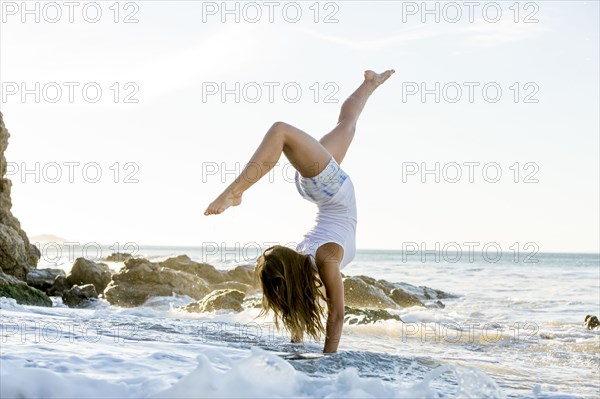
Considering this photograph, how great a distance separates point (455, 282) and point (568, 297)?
11311 mm

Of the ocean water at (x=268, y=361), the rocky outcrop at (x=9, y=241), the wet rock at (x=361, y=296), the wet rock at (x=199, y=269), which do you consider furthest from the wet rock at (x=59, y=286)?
the wet rock at (x=361, y=296)

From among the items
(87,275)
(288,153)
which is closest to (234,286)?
(87,275)

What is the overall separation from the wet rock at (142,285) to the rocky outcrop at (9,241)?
2.33 m

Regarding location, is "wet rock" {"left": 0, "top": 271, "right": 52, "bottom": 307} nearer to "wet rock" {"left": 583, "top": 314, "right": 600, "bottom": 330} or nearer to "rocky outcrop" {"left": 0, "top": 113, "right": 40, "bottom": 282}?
"rocky outcrop" {"left": 0, "top": 113, "right": 40, "bottom": 282}

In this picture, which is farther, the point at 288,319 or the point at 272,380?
the point at 288,319

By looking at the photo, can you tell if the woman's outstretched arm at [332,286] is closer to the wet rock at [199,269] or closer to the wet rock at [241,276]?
the wet rock at [199,269]

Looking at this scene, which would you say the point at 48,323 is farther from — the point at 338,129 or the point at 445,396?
the point at 445,396

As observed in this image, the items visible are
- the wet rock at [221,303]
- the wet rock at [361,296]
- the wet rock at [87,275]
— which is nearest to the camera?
the wet rock at [221,303]

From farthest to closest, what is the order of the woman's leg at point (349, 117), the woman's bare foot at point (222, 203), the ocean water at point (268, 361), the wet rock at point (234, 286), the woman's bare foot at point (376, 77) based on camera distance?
the wet rock at point (234, 286), the woman's bare foot at point (376, 77), the woman's leg at point (349, 117), the woman's bare foot at point (222, 203), the ocean water at point (268, 361)

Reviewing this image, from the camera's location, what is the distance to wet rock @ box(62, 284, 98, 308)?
13367mm

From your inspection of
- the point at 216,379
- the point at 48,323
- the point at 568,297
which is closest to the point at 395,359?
the point at 216,379

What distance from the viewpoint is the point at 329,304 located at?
239 inches

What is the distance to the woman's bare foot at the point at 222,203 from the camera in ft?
16.1

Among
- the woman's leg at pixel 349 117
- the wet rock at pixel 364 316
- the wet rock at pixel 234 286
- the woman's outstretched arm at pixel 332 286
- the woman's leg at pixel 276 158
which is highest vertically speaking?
the woman's leg at pixel 349 117
